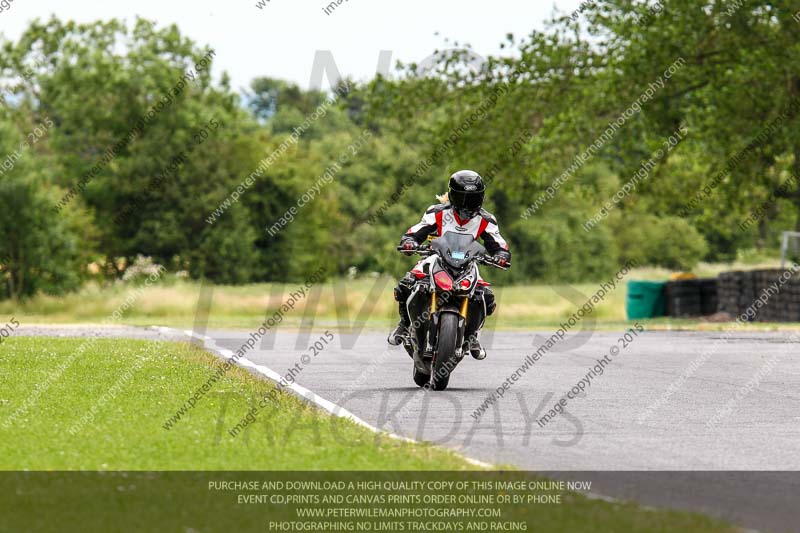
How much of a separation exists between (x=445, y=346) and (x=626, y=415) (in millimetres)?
2404

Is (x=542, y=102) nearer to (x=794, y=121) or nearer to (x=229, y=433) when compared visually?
(x=794, y=121)

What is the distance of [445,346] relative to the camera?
519 inches

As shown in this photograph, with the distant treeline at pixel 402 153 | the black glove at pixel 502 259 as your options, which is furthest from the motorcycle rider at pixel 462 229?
the distant treeline at pixel 402 153

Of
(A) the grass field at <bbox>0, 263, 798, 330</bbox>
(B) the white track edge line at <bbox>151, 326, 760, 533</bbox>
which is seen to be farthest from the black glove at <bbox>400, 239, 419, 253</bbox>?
(A) the grass field at <bbox>0, 263, 798, 330</bbox>

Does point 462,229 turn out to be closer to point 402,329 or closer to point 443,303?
point 443,303

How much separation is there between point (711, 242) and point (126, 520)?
90848 millimetres

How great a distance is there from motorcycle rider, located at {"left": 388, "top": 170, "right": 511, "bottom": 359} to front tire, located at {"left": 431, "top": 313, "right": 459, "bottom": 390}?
42cm

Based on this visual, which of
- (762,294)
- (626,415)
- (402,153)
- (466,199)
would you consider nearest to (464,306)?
(466,199)

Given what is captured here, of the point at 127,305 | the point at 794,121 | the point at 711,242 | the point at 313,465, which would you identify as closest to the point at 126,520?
the point at 313,465

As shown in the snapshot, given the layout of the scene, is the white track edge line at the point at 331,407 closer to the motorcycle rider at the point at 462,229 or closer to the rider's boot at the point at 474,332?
the motorcycle rider at the point at 462,229

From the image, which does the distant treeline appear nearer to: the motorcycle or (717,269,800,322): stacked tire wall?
(717,269,800,322): stacked tire wall

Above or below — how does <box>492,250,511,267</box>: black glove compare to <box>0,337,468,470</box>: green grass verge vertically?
above

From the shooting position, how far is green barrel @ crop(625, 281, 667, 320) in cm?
3762

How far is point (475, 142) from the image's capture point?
122ft
